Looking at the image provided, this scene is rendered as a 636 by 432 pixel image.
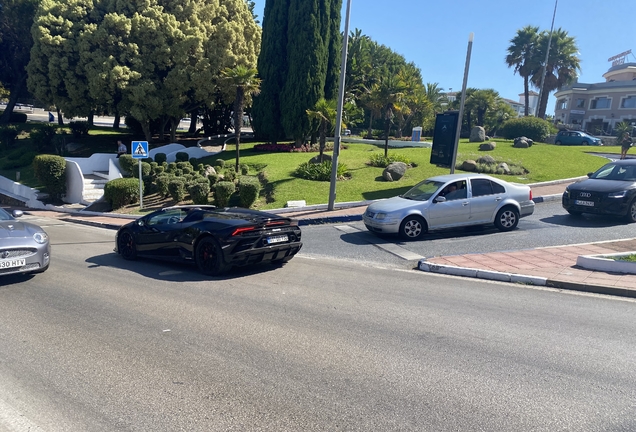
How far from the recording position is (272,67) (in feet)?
91.6

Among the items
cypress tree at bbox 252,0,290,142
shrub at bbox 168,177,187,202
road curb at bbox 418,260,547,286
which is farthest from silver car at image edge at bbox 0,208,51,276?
cypress tree at bbox 252,0,290,142

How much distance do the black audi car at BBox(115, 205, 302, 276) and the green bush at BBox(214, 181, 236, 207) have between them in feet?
21.7

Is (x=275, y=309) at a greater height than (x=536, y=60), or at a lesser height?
lesser

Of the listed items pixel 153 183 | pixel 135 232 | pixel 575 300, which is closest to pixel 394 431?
pixel 575 300

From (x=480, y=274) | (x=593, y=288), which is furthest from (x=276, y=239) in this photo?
(x=593, y=288)

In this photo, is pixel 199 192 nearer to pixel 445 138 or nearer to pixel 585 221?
pixel 445 138

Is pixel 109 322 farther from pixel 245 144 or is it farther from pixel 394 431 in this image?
pixel 245 144

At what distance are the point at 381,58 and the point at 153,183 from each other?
1465 inches

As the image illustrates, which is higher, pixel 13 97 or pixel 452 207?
pixel 13 97

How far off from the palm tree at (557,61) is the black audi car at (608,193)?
37.0 m

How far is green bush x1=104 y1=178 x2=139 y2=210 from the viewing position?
61.6 ft

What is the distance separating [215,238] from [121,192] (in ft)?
41.6

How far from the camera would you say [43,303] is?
6.61 metres

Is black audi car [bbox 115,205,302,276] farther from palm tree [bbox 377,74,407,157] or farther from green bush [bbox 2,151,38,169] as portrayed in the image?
green bush [bbox 2,151,38,169]
